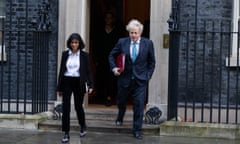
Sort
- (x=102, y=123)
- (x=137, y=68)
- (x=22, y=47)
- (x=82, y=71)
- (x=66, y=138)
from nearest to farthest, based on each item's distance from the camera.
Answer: (x=82, y=71)
(x=66, y=138)
(x=137, y=68)
(x=102, y=123)
(x=22, y=47)

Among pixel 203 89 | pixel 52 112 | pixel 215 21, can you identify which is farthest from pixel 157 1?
pixel 52 112

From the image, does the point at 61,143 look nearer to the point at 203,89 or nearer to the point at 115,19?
the point at 203,89

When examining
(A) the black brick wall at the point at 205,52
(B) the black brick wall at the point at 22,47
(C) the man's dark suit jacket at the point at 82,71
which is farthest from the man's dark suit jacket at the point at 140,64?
(B) the black brick wall at the point at 22,47

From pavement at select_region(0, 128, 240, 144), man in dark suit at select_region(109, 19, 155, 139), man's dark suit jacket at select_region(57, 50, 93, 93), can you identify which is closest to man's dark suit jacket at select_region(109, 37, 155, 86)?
man in dark suit at select_region(109, 19, 155, 139)

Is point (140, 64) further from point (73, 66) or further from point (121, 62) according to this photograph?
point (73, 66)

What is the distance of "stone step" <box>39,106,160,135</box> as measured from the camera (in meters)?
10.2

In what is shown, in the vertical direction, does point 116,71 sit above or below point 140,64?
below

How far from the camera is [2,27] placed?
11367mm

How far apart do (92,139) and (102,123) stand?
987 millimetres

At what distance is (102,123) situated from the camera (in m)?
10.6

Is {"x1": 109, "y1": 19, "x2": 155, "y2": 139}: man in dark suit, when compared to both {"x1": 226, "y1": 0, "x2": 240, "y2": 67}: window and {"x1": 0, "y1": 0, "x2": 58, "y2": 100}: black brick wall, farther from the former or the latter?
{"x1": 0, "y1": 0, "x2": 58, "y2": 100}: black brick wall

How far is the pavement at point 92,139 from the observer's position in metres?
9.45

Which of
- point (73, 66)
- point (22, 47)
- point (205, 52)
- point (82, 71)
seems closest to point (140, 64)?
point (82, 71)

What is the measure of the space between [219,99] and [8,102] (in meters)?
3.91
